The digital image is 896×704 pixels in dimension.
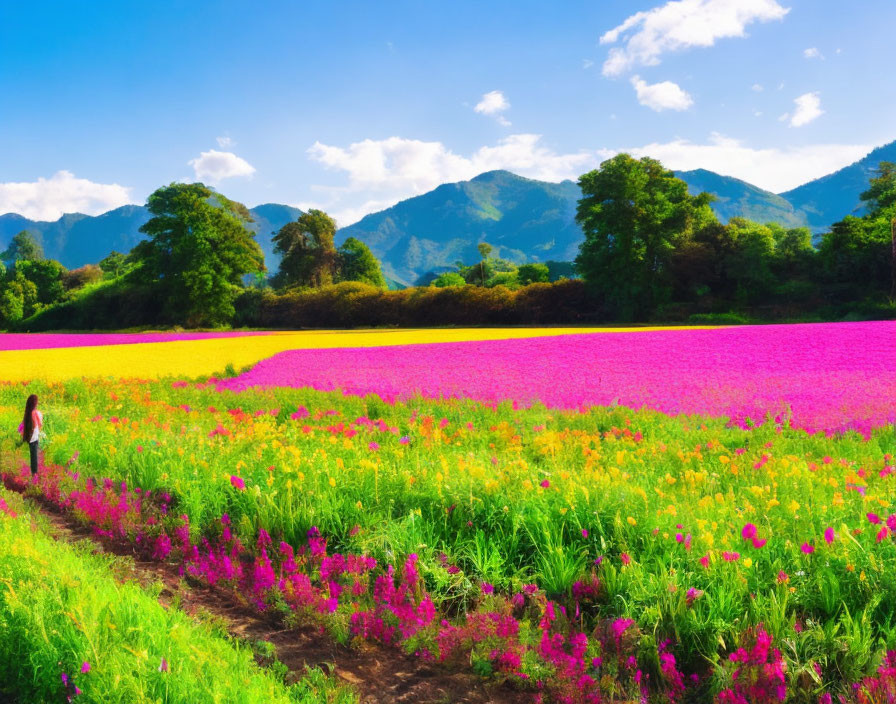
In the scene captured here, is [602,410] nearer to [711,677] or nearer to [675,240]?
[711,677]

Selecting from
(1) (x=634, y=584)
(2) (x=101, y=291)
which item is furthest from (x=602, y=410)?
(2) (x=101, y=291)

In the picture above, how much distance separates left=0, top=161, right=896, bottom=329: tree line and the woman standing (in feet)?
133

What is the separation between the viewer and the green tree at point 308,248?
75.1 meters

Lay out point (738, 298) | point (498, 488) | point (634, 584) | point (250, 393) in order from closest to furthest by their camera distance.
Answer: point (634, 584), point (498, 488), point (250, 393), point (738, 298)

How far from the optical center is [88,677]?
3047 millimetres

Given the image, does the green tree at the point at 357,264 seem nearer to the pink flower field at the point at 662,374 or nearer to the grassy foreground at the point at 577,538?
the pink flower field at the point at 662,374

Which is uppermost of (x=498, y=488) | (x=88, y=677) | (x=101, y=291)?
(x=101, y=291)

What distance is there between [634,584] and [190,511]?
4164 mm

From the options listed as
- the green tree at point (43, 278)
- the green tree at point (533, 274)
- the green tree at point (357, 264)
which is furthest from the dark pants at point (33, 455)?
the green tree at point (533, 274)

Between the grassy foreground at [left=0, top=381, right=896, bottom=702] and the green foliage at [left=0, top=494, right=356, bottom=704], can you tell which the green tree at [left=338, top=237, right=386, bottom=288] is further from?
the green foliage at [left=0, top=494, right=356, bottom=704]

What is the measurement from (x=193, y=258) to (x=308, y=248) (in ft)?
75.7

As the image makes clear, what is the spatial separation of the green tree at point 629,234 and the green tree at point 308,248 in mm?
38256

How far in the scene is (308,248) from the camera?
251 feet

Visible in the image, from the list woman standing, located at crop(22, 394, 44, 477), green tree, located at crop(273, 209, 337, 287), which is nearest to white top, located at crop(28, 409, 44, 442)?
woman standing, located at crop(22, 394, 44, 477)
